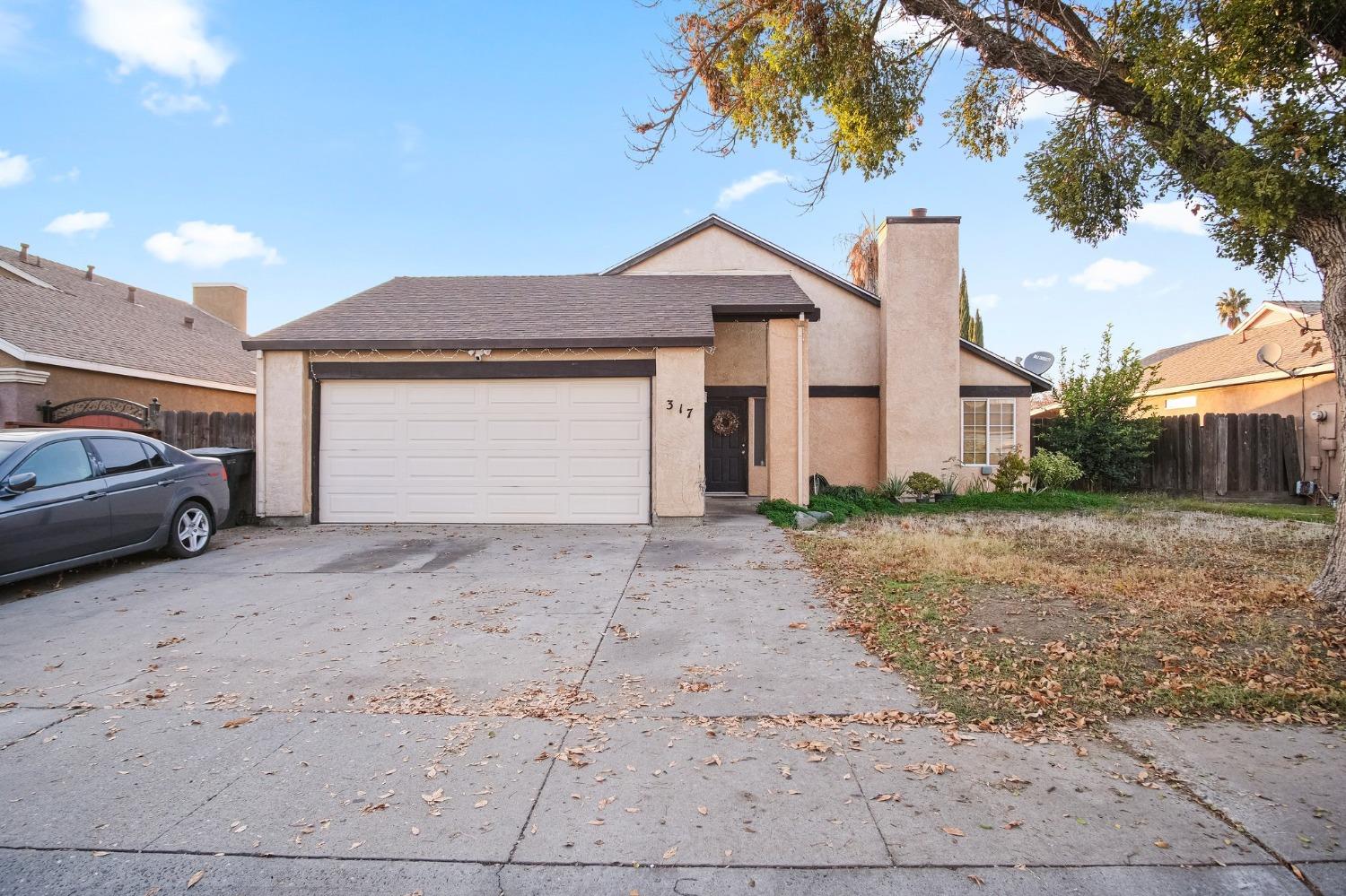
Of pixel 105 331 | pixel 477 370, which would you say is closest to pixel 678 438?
pixel 477 370

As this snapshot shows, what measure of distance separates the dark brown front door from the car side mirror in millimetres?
10850

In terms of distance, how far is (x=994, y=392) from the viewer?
14656 mm

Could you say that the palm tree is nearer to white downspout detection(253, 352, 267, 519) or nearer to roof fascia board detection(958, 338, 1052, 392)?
roof fascia board detection(958, 338, 1052, 392)

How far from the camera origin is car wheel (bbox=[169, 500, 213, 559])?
816 cm

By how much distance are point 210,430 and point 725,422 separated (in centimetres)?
1015

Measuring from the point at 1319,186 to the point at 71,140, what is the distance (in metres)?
18.9

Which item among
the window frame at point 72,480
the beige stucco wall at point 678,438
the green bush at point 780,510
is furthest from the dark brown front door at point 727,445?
the window frame at point 72,480

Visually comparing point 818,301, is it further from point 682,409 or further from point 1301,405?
point 1301,405

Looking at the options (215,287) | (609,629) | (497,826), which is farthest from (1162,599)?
(215,287)

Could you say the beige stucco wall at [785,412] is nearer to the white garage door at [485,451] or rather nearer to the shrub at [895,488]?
the white garage door at [485,451]

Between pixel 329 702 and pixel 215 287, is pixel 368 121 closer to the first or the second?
pixel 329 702

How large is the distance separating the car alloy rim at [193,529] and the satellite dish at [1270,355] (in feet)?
70.6

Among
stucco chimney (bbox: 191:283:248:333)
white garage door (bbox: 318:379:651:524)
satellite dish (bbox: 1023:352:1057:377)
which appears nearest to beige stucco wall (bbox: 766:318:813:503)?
white garage door (bbox: 318:379:651:524)

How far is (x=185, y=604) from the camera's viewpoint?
6254mm
